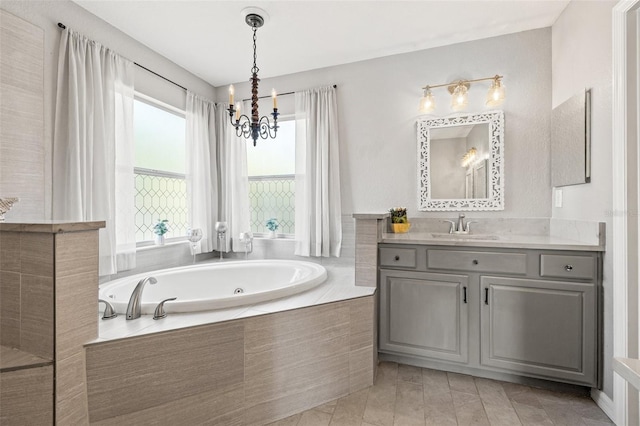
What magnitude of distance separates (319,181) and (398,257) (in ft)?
3.59

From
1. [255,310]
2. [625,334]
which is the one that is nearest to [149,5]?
[255,310]

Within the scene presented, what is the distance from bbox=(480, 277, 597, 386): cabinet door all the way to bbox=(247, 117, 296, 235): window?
6.37 ft

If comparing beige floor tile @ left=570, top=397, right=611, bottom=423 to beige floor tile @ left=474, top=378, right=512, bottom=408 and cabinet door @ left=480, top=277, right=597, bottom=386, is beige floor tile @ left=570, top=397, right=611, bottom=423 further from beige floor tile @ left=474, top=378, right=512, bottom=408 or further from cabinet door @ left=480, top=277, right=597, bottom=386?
beige floor tile @ left=474, top=378, right=512, bottom=408

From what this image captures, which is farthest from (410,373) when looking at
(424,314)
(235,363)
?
(235,363)

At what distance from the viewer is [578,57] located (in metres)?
1.97

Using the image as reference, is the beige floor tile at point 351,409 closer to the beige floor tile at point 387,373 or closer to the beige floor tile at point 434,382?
the beige floor tile at point 387,373

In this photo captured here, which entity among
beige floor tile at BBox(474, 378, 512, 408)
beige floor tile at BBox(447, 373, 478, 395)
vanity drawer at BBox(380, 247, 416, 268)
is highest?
vanity drawer at BBox(380, 247, 416, 268)

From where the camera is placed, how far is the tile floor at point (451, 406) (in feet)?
5.32

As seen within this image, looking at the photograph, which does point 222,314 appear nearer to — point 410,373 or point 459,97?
point 410,373

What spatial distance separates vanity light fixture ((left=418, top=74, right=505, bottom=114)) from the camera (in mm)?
2322

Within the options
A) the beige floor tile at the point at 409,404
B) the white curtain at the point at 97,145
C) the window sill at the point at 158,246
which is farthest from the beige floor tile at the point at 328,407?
the window sill at the point at 158,246

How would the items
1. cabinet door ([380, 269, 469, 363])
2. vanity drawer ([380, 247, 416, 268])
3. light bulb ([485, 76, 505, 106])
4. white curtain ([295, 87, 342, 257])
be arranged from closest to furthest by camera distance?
1. cabinet door ([380, 269, 469, 363])
2. vanity drawer ([380, 247, 416, 268])
3. light bulb ([485, 76, 505, 106])
4. white curtain ([295, 87, 342, 257])

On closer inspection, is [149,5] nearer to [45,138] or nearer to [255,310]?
[45,138]

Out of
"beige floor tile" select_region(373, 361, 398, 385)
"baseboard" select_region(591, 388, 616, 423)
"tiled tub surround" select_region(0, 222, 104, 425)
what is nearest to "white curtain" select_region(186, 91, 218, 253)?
"tiled tub surround" select_region(0, 222, 104, 425)
